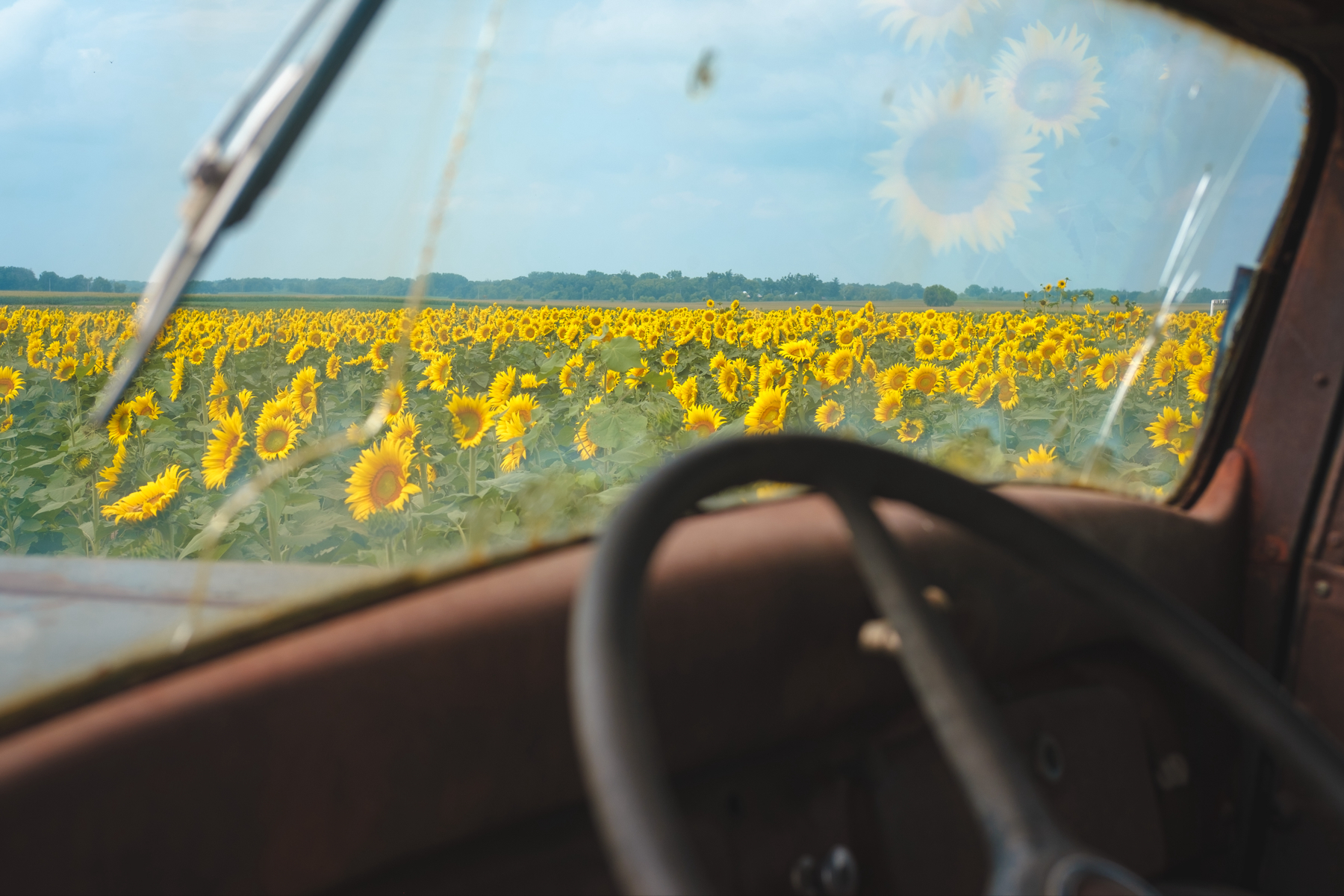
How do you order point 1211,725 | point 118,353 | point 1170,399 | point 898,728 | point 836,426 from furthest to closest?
point 1170,399 < point 1211,725 < point 836,426 < point 898,728 < point 118,353

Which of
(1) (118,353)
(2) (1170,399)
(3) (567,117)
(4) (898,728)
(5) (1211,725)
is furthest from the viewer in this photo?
(2) (1170,399)

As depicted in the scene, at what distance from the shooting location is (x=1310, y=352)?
170cm

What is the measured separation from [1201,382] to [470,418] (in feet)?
4.73

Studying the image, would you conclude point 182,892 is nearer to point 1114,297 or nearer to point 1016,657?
point 1016,657

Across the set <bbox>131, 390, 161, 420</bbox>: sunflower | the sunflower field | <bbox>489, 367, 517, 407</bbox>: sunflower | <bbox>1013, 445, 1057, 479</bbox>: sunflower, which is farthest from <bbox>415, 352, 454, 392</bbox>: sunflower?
<bbox>1013, 445, 1057, 479</bbox>: sunflower

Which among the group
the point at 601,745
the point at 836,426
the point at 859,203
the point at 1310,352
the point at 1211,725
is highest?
the point at 859,203

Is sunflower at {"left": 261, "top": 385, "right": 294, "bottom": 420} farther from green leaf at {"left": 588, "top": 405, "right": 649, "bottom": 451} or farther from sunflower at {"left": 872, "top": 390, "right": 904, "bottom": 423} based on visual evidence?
sunflower at {"left": 872, "top": 390, "right": 904, "bottom": 423}

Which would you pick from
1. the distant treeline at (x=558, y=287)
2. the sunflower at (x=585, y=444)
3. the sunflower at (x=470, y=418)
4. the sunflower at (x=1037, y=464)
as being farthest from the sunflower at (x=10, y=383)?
the sunflower at (x=1037, y=464)

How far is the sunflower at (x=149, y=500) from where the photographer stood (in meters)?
1.05

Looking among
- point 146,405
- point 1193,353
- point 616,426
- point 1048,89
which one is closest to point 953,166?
point 1048,89

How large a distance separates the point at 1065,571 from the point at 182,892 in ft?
2.82

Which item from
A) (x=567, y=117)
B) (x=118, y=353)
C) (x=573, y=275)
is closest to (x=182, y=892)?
(x=118, y=353)

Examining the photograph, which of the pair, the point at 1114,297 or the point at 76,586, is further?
the point at 1114,297

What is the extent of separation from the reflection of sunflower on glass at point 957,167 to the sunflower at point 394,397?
67 cm
